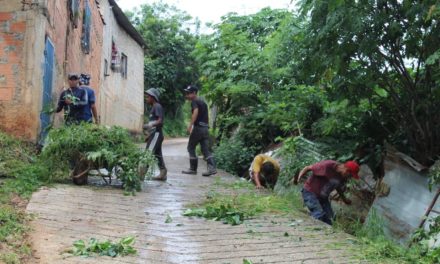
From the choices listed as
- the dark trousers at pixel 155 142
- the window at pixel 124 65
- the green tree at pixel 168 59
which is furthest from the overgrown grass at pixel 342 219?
the green tree at pixel 168 59

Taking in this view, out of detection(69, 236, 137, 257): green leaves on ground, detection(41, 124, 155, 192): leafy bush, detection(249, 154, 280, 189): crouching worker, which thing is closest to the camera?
detection(69, 236, 137, 257): green leaves on ground

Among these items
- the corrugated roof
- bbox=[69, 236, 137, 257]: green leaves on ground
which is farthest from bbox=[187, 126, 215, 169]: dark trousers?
the corrugated roof

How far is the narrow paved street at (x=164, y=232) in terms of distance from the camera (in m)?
4.16

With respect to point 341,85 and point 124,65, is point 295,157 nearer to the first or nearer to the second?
point 341,85

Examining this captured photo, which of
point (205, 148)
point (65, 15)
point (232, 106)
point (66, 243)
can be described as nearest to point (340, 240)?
point (66, 243)

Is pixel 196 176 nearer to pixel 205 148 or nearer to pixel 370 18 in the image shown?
pixel 205 148

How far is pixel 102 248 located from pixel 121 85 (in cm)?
1942

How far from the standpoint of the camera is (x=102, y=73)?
1800cm

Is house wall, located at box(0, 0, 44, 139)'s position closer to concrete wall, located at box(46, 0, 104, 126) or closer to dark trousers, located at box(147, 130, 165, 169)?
concrete wall, located at box(46, 0, 104, 126)

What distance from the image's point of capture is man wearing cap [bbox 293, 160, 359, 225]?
7086 mm

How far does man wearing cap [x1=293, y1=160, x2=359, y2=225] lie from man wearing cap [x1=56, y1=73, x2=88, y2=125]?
3.73m

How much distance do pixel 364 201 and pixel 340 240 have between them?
10.0 feet

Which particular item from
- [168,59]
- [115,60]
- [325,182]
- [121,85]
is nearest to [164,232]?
[325,182]

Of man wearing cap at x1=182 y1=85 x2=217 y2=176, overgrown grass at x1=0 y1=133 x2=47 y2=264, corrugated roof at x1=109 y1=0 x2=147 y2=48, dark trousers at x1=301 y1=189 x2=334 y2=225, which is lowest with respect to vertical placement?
dark trousers at x1=301 y1=189 x2=334 y2=225
